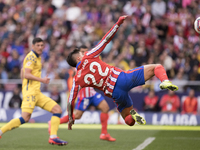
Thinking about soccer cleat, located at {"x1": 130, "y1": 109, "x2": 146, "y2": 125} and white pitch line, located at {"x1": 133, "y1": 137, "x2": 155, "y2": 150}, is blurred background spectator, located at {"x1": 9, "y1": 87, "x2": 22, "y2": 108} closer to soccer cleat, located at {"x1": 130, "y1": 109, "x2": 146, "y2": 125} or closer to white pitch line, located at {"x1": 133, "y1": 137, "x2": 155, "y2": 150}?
white pitch line, located at {"x1": 133, "y1": 137, "x2": 155, "y2": 150}

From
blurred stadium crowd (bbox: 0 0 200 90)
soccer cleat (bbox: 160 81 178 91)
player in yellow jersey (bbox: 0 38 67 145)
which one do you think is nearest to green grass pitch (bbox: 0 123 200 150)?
player in yellow jersey (bbox: 0 38 67 145)

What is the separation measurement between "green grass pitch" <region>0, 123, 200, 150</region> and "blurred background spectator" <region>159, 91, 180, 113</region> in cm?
177

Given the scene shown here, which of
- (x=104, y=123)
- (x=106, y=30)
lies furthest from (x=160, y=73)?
(x=106, y=30)

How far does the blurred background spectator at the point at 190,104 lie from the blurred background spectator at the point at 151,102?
1.04 meters

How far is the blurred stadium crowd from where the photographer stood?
1574 cm

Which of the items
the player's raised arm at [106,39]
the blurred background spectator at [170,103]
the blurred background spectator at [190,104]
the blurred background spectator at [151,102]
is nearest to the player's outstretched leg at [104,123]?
the player's raised arm at [106,39]

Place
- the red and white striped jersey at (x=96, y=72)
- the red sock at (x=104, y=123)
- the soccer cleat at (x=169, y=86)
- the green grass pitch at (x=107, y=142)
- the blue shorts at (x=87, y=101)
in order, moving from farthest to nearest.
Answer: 1. the blue shorts at (x=87, y=101)
2. the red sock at (x=104, y=123)
3. the green grass pitch at (x=107, y=142)
4. the red and white striped jersey at (x=96, y=72)
5. the soccer cleat at (x=169, y=86)

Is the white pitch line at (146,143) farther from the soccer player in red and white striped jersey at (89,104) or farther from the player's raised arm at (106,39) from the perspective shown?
the player's raised arm at (106,39)

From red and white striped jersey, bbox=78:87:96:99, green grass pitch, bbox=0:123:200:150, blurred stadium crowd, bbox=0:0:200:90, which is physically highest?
blurred stadium crowd, bbox=0:0:200:90

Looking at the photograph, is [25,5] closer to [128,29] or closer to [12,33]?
[12,33]

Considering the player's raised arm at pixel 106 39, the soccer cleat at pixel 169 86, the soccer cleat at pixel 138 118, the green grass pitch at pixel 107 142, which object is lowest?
the green grass pitch at pixel 107 142

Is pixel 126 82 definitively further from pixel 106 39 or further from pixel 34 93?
pixel 34 93

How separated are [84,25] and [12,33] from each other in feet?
12.4

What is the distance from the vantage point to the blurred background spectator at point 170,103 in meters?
14.2
